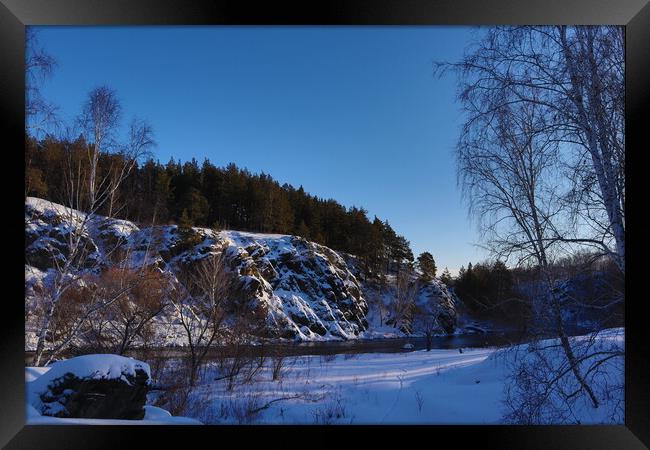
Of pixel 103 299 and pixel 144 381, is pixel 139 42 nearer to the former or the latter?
pixel 103 299

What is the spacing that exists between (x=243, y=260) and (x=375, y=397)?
3614mm

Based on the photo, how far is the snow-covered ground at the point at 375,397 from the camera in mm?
4258

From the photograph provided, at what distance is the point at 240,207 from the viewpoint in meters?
7.51

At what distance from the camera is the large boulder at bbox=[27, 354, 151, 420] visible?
3275 mm

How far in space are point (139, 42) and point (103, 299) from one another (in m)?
3.72

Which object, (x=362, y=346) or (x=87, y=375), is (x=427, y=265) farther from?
(x=87, y=375)

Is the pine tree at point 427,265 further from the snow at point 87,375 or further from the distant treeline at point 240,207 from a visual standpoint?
the snow at point 87,375

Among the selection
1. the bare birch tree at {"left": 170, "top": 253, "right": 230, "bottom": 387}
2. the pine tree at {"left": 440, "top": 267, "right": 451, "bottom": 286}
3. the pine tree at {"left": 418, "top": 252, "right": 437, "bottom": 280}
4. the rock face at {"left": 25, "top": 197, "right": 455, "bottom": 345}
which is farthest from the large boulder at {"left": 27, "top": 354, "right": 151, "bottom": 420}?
the pine tree at {"left": 440, "top": 267, "right": 451, "bottom": 286}

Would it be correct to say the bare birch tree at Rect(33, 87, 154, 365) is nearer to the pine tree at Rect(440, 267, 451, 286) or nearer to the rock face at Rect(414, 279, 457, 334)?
the pine tree at Rect(440, 267, 451, 286)

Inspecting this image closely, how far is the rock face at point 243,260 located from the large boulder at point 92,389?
6.65 feet

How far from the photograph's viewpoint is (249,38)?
16.4 ft

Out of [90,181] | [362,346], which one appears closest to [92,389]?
[90,181]

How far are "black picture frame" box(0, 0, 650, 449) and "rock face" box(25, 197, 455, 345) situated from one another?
2271mm
